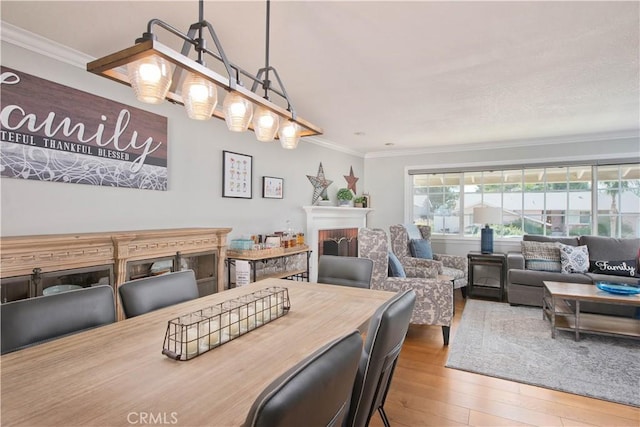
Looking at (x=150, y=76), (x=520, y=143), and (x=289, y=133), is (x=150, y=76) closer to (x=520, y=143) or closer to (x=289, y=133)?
(x=289, y=133)

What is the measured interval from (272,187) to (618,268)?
169 inches

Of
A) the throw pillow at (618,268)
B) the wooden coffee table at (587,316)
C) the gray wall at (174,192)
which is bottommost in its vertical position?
the wooden coffee table at (587,316)

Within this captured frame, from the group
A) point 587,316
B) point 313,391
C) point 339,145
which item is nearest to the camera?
point 313,391

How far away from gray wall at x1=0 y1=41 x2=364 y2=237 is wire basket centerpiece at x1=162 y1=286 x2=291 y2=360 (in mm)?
1521

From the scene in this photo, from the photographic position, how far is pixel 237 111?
57.7 inches

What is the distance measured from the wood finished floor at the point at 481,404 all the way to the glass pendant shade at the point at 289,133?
5.58 ft

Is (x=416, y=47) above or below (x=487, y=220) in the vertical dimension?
above

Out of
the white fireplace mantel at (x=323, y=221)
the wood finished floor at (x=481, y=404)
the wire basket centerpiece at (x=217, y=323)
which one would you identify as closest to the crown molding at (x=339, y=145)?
the white fireplace mantel at (x=323, y=221)

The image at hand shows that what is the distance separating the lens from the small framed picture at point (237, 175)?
139 inches

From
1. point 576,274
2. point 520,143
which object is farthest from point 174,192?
point 520,143

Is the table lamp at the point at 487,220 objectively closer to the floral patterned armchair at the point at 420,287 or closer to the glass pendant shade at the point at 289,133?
the floral patterned armchair at the point at 420,287

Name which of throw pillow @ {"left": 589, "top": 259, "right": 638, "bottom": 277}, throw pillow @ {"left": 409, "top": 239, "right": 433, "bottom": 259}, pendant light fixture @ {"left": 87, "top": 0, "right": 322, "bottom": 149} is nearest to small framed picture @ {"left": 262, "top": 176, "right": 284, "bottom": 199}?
throw pillow @ {"left": 409, "top": 239, "right": 433, "bottom": 259}

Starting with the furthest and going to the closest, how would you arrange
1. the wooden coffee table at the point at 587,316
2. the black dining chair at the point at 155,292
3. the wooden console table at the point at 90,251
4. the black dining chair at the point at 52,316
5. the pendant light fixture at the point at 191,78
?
the wooden coffee table at the point at 587,316
the wooden console table at the point at 90,251
the black dining chair at the point at 155,292
the black dining chair at the point at 52,316
the pendant light fixture at the point at 191,78

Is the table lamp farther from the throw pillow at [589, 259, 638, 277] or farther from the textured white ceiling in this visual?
the textured white ceiling
